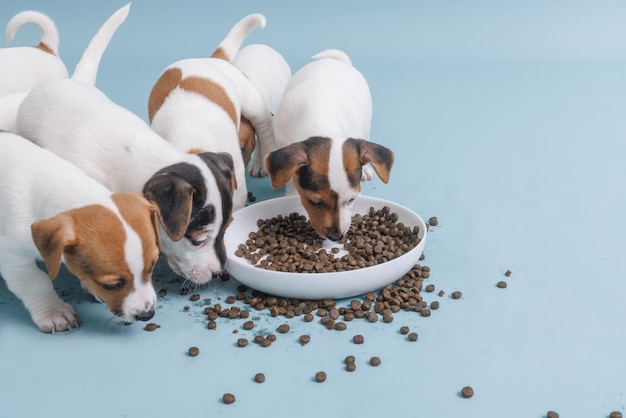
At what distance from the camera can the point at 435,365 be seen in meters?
4.04

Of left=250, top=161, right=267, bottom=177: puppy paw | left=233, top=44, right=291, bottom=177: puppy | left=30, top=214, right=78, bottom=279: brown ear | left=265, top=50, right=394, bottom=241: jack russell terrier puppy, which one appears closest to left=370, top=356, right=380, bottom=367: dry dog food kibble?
left=265, top=50, right=394, bottom=241: jack russell terrier puppy

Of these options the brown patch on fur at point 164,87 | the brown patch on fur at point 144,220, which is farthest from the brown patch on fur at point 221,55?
the brown patch on fur at point 144,220

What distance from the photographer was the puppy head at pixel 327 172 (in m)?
4.80

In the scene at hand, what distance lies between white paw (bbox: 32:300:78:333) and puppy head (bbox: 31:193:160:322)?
56 cm

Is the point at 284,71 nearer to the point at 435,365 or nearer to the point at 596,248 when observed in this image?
the point at 596,248

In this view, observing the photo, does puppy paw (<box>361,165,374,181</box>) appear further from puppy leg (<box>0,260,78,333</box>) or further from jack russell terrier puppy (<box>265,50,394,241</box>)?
puppy leg (<box>0,260,78,333</box>)

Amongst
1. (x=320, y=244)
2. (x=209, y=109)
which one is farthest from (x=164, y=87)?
(x=320, y=244)

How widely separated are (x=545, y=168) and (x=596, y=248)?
5.54 feet

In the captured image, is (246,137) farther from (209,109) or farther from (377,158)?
(377,158)

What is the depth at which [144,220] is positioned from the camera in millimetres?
3918

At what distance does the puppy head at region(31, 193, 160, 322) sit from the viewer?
3717 mm

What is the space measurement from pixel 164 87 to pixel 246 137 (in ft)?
3.30

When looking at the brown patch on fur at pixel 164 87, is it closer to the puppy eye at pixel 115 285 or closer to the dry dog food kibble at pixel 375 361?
the puppy eye at pixel 115 285

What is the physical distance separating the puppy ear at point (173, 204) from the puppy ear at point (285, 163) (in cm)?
77
